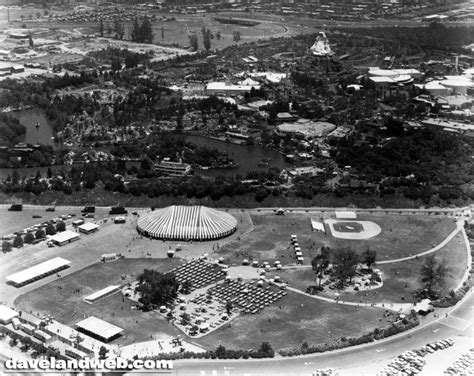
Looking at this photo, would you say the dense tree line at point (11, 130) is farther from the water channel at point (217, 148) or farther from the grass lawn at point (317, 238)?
the grass lawn at point (317, 238)

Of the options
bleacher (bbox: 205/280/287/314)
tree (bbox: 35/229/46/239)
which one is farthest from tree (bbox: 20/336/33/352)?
tree (bbox: 35/229/46/239)

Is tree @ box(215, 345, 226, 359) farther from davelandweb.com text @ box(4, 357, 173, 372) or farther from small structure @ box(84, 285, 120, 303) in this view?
small structure @ box(84, 285, 120, 303)

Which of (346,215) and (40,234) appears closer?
(40,234)

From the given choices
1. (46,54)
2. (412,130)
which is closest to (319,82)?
(412,130)

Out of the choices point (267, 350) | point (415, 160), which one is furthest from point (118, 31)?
point (267, 350)

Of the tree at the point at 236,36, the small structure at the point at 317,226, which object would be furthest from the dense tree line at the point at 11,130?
the tree at the point at 236,36

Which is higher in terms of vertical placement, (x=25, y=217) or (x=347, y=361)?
(x=25, y=217)

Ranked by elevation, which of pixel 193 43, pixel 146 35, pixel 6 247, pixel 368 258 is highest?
pixel 146 35

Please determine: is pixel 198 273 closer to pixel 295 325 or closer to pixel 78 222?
pixel 295 325
